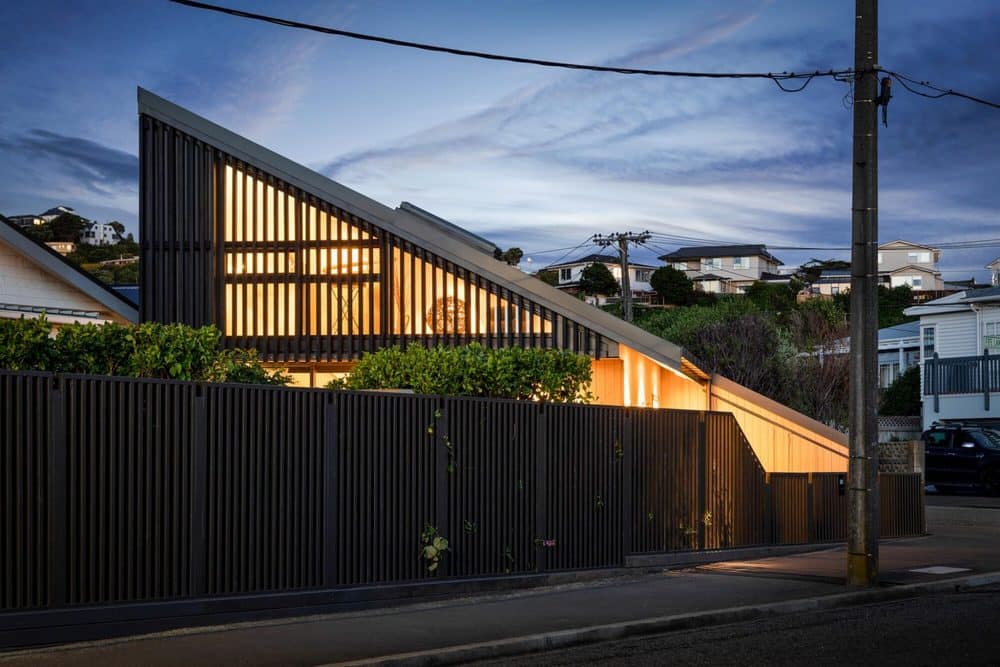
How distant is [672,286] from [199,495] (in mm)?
92608

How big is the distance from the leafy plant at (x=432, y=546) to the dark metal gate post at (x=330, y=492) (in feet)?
4.43

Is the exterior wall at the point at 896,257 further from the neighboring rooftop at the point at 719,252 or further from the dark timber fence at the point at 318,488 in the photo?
the dark timber fence at the point at 318,488

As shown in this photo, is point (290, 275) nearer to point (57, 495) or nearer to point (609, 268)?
point (57, 495)

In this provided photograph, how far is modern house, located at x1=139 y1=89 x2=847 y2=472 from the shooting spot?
76.1 feet

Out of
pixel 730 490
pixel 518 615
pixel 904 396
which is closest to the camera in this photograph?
pixel 518 615

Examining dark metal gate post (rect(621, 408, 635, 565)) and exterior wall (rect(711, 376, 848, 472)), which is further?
exterior wall (rect(711, 376, 848, 472))

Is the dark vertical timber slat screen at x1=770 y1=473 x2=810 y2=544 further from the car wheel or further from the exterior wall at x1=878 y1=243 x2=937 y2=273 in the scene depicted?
the exterior wall at x1=878 y1=243 x2=937 y2=273

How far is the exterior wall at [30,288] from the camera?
21.0 m

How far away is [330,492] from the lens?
1291cm

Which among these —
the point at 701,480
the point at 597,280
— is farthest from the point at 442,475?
the point at 597,280

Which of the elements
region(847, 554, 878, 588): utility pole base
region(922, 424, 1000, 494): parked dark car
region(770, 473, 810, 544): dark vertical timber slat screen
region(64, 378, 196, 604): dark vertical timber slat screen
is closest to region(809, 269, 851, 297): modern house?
region(922, 424, 1000, 494): parked dark car

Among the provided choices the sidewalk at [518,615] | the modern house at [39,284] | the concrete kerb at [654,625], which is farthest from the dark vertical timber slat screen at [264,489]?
the modern house at [39,284]

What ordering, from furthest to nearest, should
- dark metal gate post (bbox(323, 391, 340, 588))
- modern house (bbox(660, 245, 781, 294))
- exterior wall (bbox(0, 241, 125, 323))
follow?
modern house (bbox(660, 245, 781, 294))
exterior wall (bbox(0, 241, 125, 323))
dark metal gate post (bbox(323, 391, 340, 588))

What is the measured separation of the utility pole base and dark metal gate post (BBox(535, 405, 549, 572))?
3.70 meters
